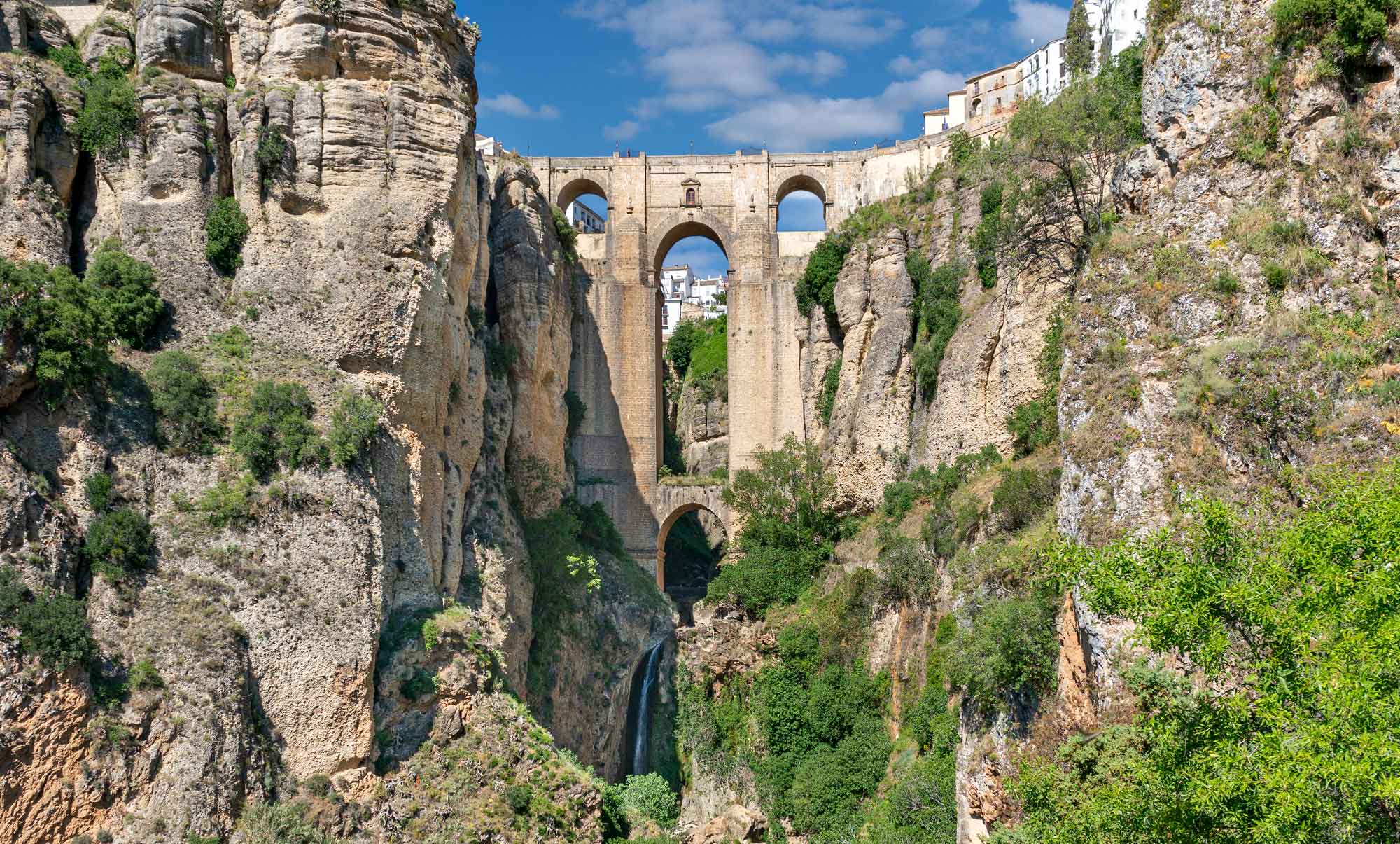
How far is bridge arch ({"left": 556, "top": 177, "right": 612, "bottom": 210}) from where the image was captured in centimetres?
3966

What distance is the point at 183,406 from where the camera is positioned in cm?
2150

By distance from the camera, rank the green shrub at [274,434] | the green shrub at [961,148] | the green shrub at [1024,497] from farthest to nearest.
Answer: the green shrub at [961,148] → the green shrub at [1024,497] → the green shrub at [274,434]

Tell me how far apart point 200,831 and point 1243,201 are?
1904 centimetres

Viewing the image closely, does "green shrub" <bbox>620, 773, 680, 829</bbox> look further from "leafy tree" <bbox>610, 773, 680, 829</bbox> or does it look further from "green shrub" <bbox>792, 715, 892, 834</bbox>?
"green shrub" <bbox>792, 715, 892, 834</bbox>

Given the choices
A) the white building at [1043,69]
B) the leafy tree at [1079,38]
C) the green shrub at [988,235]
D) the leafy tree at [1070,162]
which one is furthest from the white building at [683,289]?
the leafy tree at [1070,162]

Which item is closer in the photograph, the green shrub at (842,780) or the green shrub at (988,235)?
the green shrub at (842,780)

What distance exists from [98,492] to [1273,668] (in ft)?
60.2

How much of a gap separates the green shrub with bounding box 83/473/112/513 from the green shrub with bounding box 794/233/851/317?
22189mm

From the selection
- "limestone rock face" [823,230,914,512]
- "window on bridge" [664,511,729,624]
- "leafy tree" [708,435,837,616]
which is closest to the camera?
"leafy tree" [708,435,837,616]

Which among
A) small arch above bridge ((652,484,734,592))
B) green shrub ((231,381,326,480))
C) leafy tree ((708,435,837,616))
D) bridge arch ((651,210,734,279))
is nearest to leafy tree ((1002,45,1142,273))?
leafy tree ((708,435,837,616))

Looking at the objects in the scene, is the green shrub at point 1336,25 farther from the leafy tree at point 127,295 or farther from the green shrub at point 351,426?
the leafy tree at point 127,295

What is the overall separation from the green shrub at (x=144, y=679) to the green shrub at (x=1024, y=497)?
51.5 feet

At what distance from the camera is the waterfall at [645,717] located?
33.9m

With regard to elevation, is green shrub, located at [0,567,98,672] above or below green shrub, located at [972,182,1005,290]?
below
